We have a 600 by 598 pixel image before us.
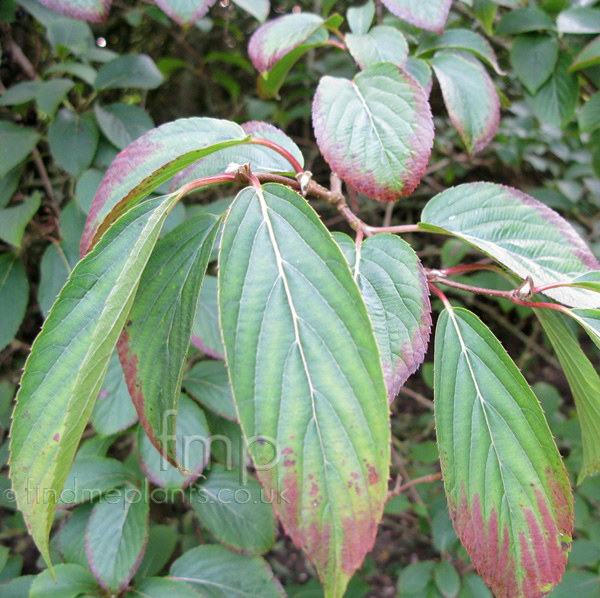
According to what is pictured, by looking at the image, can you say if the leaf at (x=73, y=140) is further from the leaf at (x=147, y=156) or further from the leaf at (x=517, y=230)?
the leaf at (x=517, y=230)

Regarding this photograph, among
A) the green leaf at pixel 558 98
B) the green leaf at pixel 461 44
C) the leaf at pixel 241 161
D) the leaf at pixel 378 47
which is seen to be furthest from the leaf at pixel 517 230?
the green leaf at pixel 558 98

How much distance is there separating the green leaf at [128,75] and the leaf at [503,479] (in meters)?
0.89

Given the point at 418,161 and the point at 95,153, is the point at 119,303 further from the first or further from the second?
the point at 95,153

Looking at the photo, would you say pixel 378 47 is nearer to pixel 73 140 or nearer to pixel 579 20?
pixel 579 20

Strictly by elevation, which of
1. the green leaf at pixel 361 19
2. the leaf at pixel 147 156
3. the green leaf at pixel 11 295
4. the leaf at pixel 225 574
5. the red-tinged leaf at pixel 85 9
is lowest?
the leaf at pixel 225 574

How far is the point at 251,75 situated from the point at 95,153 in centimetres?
88

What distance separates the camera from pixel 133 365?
20.1 inches

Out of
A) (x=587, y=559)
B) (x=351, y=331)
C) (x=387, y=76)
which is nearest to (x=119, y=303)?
(x=351, y=331)

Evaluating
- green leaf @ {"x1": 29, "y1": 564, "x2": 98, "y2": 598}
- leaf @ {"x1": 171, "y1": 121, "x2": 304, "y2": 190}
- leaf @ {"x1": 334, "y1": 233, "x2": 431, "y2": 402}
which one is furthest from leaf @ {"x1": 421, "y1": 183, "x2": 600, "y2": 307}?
green leaf @ {"x1": 29, "y1": 564, "x2": 98, "y2": 598}

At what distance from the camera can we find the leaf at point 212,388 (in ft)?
2.93

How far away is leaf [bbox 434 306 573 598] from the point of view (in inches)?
18.3

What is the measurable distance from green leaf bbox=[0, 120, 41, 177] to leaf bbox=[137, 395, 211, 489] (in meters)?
0.60

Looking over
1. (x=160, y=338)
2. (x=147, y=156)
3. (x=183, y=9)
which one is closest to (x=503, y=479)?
(x=160, y=338)

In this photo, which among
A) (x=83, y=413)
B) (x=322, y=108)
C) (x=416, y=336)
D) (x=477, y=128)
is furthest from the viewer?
(x=477, y=128)
